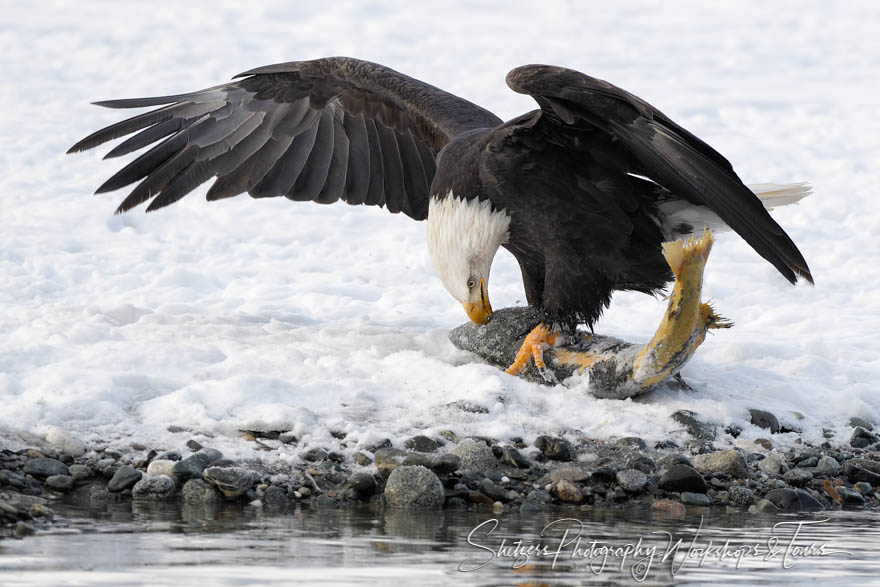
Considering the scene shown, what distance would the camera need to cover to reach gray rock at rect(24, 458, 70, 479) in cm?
364

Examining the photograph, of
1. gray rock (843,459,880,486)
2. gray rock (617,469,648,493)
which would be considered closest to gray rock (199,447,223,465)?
gray rock (617,469,648,493)

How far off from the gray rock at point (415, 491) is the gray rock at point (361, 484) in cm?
6

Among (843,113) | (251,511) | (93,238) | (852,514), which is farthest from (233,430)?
(843,113)

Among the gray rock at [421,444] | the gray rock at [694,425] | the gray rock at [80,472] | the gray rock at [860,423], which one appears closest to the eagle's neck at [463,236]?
the gray rock at [694,425]

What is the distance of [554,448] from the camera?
413 centimetres

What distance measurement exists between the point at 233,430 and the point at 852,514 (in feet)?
6.68

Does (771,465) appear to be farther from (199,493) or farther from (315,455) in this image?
(199,493)

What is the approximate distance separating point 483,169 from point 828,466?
182 cm

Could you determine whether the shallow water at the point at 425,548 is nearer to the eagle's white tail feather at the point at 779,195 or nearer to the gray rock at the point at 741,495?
the gray rock at the point at 741,495

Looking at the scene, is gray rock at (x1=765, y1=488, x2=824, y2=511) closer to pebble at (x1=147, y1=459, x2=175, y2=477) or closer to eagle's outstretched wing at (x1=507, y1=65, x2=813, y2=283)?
eagle's outstretched wing at (x1=507, y1=65, x2=813, y2=283)

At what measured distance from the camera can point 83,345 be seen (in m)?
4.95

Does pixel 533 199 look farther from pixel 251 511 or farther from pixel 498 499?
pixel 251 511

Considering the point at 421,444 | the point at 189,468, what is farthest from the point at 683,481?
the point at 189,468

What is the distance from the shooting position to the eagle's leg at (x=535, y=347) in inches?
203
